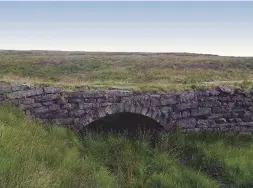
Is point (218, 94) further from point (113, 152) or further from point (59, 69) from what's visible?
point (59, 69)

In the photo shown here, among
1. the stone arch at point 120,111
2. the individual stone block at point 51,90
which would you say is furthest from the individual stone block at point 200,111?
the individual stone block at point 51,90

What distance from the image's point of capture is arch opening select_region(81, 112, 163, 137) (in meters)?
12.3

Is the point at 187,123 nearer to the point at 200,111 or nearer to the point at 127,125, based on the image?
the point at 200,111

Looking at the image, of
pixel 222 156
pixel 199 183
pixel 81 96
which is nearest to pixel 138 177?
pixel 199 183

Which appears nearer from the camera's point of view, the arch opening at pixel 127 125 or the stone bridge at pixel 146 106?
the stone bridge at pixel 146 106

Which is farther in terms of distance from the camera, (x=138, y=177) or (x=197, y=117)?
(x=197, y=117)

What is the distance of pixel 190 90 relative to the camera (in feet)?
40.7

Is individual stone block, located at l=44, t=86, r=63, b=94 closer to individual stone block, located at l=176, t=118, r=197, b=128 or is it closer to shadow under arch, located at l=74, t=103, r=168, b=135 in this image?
shadow under arch, located at l=74, t=103, r=168, b=135

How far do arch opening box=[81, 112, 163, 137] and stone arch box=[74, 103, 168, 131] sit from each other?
0.83 ft

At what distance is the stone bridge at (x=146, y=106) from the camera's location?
11.0m

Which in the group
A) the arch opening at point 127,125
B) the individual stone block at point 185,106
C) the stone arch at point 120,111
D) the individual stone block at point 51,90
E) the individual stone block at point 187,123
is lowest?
the arch opening at point 127,125

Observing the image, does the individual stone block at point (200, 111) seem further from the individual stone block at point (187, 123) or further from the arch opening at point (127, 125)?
the arch opening at point (127, 125)

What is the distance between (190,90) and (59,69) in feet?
90.4

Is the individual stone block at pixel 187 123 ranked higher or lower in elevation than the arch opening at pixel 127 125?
higher
